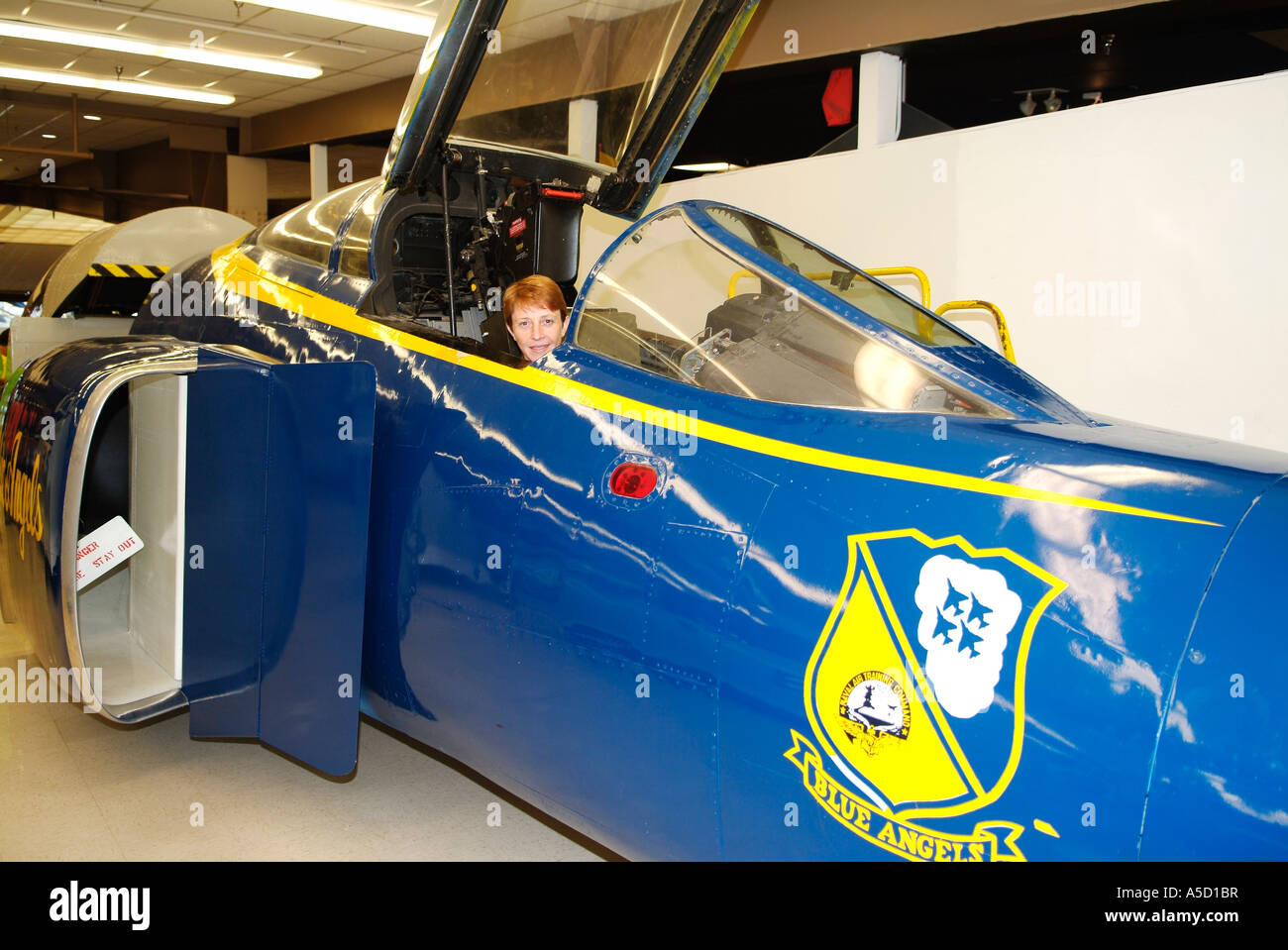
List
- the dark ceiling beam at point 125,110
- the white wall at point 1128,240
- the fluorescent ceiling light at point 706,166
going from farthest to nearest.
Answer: the fluorescent ceiling light at point 706,166 < the dark ceiling beam at point 125,110 < the white wall at point 1128,240

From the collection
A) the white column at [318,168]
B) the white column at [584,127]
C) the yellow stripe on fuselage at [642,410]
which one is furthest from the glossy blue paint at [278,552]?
the white column at [318,168]

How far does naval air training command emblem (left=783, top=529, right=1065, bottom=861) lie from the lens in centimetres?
170

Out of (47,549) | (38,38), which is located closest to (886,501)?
(47,549)

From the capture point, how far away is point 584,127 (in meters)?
3.91

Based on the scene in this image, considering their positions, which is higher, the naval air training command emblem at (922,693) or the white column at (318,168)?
the white column at (318,168)

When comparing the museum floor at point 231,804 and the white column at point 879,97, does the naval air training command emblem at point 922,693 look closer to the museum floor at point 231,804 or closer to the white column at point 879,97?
the museum floor at point 231,804

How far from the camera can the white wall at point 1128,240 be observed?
16.7 feet

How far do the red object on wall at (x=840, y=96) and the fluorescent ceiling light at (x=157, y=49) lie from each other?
7485mm

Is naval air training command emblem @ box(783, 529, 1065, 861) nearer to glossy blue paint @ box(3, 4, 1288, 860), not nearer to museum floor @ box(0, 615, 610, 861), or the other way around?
glossy blue paint @ box(3, 4, 1288, 860)

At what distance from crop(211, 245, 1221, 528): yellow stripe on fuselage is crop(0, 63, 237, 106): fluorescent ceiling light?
12019 millimetres

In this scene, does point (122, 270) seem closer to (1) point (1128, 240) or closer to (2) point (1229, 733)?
(1) point (1128, 240)

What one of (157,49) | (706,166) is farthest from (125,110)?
(706,166)

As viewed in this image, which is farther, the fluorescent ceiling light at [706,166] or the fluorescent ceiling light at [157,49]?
the fluorescent ceiling light at [706,166]

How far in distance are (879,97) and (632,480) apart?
6009mm
